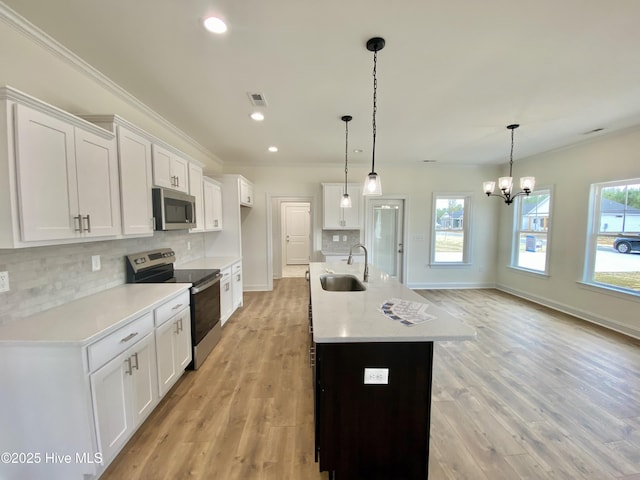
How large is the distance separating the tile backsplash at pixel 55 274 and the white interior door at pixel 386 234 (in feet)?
14.4

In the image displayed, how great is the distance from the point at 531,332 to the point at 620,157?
2704 millimetres

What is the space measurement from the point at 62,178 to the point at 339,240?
178 inches

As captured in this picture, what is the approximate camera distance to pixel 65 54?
1.86m

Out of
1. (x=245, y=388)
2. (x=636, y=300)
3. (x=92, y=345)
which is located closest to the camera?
(x=92, y=345)

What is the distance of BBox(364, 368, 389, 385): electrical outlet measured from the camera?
1382mm

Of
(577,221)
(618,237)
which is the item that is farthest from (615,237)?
(577,221)

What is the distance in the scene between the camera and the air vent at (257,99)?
254 cm

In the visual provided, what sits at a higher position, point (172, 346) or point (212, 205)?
point (212, 205)

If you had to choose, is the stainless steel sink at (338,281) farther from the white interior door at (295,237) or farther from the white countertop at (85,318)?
the white interior door at (295,237)

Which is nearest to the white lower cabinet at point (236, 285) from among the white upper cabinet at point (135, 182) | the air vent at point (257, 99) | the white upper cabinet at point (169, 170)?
the white upper cabinet at point (169, 170)

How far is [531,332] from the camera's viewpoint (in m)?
3.48

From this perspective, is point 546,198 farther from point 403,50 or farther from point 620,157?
point 403,50

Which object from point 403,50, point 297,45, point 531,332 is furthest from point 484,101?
point 531,332

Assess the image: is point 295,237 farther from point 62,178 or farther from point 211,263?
point 62,178
